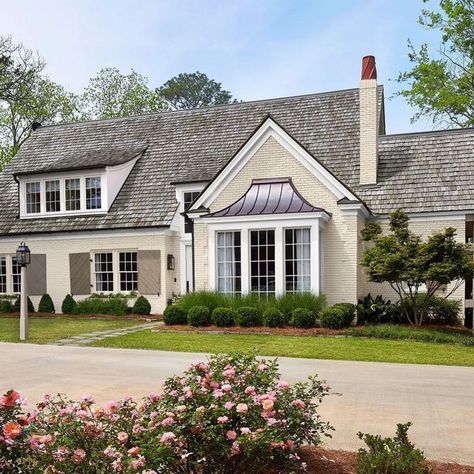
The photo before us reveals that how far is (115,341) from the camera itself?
44.6 feet

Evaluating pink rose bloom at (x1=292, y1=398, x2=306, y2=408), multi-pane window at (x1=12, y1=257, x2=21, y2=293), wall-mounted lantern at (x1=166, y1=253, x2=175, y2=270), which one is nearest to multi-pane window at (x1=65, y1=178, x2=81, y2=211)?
multi-pane window at (x1=12, y1=257, x2=21, y2=293)

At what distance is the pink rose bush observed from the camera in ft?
11.6

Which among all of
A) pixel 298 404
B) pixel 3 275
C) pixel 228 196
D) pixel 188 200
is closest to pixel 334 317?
pixel 228 196

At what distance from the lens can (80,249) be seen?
22016 millimetres

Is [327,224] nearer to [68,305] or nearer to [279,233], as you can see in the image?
[279,233]

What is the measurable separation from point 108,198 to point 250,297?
876cm

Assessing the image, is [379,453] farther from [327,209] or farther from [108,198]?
[108,198]

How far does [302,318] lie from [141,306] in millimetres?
7533

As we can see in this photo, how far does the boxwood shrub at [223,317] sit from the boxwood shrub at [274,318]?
1037mm

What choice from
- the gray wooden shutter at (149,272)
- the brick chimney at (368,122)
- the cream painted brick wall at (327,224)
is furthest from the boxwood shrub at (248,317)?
the brick chimney at (368,122)

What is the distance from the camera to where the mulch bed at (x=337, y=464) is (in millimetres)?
4898

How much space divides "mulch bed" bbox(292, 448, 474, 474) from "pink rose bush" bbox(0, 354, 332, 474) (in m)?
0.65

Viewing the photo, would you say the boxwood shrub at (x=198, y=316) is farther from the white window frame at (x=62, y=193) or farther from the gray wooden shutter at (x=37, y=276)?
the gray wooden shutter at (x=37, y=276)

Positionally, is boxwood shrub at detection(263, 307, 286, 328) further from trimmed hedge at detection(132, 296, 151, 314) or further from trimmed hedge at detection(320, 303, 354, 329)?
trimmed hedge at detection(132, 296, 151, 314)
